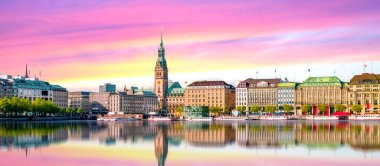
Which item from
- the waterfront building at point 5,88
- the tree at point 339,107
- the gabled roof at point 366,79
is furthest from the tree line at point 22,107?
the gabled roof at point 366,79

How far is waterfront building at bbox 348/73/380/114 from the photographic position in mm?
189375

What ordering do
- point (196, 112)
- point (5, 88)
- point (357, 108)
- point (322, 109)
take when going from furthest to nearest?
point (322, 109) → point (196, 112) → point (5, 88) → point (357, 108)

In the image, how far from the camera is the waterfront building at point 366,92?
621 ft

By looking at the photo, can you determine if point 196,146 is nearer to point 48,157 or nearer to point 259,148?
point 259,148

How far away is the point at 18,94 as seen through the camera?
195000 mm

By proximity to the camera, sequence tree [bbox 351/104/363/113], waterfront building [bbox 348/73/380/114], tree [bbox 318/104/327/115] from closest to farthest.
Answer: tree [bbox 351/104/363/113]
waterfront building [bbox 348/73/380/114]
tree [bbox 318/104/327/115]

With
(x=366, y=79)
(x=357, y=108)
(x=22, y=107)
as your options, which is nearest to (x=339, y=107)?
(x=357, y=108)

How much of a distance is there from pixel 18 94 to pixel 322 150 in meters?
164

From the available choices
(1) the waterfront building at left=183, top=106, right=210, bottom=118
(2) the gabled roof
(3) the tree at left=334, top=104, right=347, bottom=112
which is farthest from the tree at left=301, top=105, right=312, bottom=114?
(1) the waterfront building at left=183, top=106, right=210, bottom=118

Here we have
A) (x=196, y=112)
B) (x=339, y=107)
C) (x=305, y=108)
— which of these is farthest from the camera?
(x=305, y=108)

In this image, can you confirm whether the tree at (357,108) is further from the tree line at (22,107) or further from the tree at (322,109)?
the tree line at (22,107)

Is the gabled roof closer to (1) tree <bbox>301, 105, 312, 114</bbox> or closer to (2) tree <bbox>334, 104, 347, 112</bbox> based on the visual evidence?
(2) tree <bbox>334, 104, 347, 112</bbox>

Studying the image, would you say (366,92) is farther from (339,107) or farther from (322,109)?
(322,109)

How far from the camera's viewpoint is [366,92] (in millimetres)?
191000
